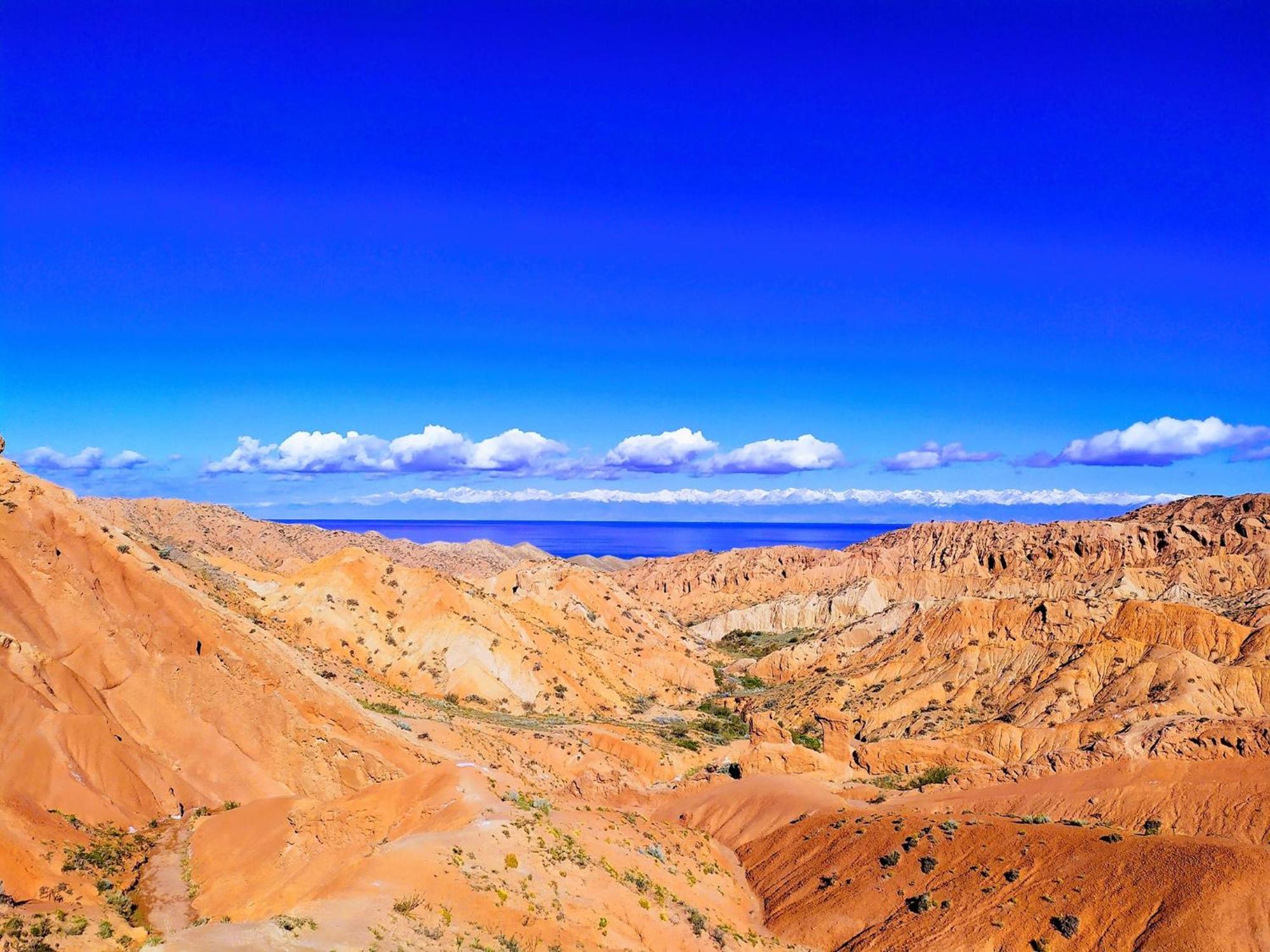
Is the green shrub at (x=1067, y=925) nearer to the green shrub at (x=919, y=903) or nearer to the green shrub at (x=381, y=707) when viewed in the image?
the green shrub at (x=919, y=903)

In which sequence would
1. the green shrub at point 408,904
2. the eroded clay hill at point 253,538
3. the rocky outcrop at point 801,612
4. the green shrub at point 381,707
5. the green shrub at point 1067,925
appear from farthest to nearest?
the rocky outcrop at point 801,612 < the eroded clay hill at point 253,538 < the green shrub at point 381,707 < the green shrub at point 1067,925 < the green shrub at point 408,904

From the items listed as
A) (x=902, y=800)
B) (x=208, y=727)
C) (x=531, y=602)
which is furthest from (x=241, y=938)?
(x=531, y=602)

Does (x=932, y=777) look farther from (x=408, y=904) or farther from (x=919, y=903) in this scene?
(x=408, y=904)

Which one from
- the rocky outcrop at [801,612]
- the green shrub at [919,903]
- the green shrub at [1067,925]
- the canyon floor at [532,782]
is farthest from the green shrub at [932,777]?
the rocky outcrop at [801,612]

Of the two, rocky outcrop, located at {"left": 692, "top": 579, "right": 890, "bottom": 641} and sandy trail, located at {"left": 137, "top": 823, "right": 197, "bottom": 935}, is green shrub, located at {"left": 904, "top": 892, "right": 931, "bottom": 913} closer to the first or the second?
sandy trail, located at {"left": 137, "top": 823, "right": 197, "bottom": 935}

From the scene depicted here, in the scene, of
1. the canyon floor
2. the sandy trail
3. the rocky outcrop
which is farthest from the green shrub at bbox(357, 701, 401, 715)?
the rocky outcrop

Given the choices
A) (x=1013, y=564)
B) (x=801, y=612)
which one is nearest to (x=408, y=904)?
(x=801, y=612)

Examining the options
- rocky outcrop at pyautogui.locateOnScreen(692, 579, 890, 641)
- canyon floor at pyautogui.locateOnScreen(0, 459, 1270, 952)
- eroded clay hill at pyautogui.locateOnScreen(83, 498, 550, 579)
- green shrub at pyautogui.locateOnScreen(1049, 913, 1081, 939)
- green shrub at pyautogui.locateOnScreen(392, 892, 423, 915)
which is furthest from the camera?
rocky outcrop at pyautogui.locateOnScreen(692, 579, 890, 641)

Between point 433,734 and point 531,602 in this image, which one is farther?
point 531,602

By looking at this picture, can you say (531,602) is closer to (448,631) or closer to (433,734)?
(448,631)
